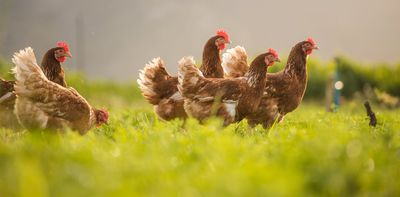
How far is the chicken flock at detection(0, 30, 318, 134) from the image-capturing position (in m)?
5.40

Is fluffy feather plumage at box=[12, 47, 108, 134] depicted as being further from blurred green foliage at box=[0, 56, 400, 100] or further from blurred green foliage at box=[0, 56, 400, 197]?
blurred green foliage at box=[0, 56, 400, 100]

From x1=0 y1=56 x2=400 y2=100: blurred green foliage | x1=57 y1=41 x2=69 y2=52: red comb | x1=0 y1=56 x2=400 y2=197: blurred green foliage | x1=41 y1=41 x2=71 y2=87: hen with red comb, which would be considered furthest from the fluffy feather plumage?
x1=0 y1=56 x2=400 y2=100: blurred green foliage

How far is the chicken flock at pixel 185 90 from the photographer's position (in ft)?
17.7

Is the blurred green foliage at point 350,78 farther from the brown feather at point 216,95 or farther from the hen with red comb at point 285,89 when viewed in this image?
the brown feather at point 216,95

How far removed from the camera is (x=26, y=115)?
211 inches

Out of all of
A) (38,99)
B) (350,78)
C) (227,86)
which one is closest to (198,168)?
(38,99)

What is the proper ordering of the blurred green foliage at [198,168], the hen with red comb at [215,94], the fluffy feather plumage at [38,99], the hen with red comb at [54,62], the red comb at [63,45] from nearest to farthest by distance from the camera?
1. the blurred green foliage at [198,168]
2. the fluffy feather plumage at [38,99]
3. the hen with red comb at [215,94]
4. the hen with red comb at [54,62]
5. the red comb at [63,45]

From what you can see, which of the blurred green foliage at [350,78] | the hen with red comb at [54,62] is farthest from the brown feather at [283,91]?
the blurred green foliage at [350,78]

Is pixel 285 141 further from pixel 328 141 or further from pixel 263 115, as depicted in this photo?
pixel 263 115

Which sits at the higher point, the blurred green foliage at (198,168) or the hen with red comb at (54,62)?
the hen with red comb at (54,62)

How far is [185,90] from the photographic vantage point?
6410 millimetres

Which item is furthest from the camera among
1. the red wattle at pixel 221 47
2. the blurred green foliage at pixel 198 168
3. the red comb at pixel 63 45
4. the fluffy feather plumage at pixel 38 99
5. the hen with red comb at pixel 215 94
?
the red wattle at pixel 221 47

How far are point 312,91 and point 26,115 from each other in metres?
16.9

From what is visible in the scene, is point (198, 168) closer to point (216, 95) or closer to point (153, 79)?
point (216, 95)
